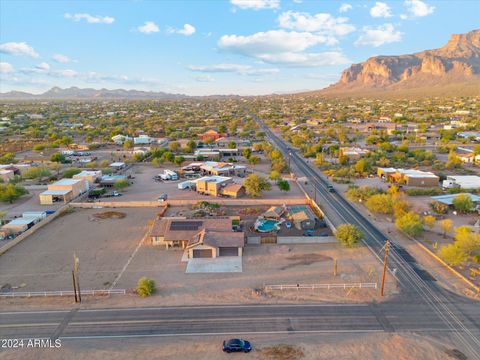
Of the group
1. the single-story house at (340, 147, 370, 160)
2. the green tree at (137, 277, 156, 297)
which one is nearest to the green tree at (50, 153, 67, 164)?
the green tree at (137, 277, 156, 297)

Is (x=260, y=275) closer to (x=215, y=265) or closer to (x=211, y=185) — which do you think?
(x=215, y=265)

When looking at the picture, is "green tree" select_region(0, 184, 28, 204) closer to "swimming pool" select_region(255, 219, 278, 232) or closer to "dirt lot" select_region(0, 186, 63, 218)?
"dirt lot" select_region(0, 186, 63, 218)

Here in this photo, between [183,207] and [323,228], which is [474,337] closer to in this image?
[323,228]

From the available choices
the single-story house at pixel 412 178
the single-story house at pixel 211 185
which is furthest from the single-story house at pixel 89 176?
the single-story house at pixel 412 178

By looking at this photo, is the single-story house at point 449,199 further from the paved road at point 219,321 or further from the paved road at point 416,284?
the paved road at point 219,321

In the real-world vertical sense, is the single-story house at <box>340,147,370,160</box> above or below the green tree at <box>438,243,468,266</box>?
above

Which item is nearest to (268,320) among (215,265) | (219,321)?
(219,321)

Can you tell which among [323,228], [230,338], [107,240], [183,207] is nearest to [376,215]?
[323,228]
